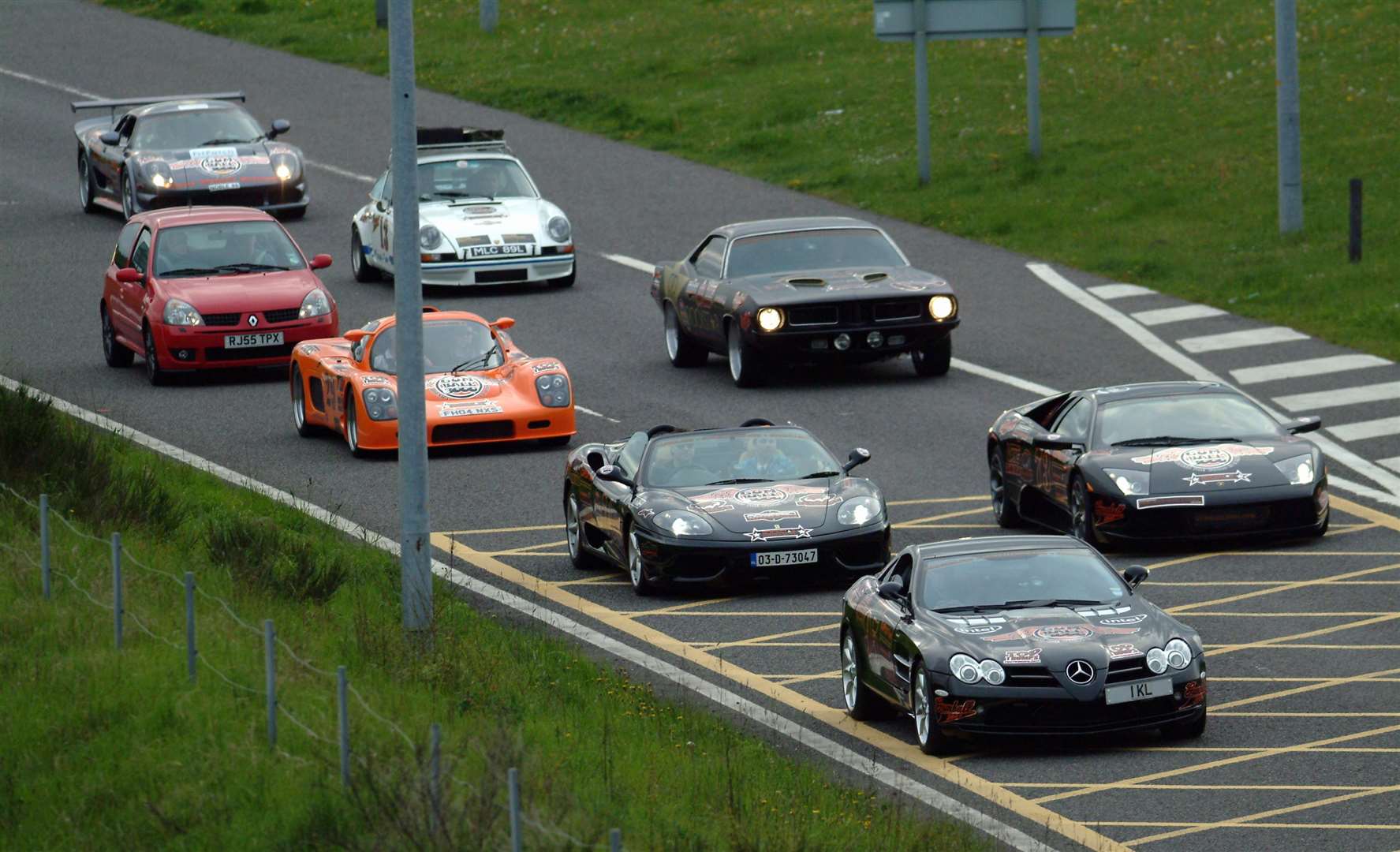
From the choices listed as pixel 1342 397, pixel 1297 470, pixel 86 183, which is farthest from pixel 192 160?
pixel 1297 470

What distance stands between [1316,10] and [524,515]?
89.8 feet

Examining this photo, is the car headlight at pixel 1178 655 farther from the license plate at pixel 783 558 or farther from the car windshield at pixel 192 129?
the car windshield at pixel 192 129

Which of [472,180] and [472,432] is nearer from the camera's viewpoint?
[472,432]

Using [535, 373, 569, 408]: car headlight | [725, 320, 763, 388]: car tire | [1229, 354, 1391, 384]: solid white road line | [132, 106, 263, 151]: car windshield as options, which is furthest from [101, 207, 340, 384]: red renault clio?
[1229, 354, 1391, 384]: solid white road line

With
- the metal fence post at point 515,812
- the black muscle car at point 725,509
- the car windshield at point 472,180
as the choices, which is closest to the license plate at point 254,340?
the car windshield at point 472,180

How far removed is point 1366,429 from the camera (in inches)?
969

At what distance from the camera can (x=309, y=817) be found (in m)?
11.4

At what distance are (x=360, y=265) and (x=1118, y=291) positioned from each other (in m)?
10.4

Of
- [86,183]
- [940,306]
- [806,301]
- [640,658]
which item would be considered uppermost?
[86,183]

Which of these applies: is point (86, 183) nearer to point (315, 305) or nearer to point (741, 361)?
point (315, 305)

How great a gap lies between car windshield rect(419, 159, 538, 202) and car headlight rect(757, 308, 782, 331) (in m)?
7.31

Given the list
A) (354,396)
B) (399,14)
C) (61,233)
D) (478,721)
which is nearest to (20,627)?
(478,721)

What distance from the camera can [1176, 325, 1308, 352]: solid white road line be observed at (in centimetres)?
2859

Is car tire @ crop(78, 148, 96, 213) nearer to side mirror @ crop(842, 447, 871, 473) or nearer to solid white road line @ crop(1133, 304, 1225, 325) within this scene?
solid white road line @ crop(1133, 304, 1225, 325)
